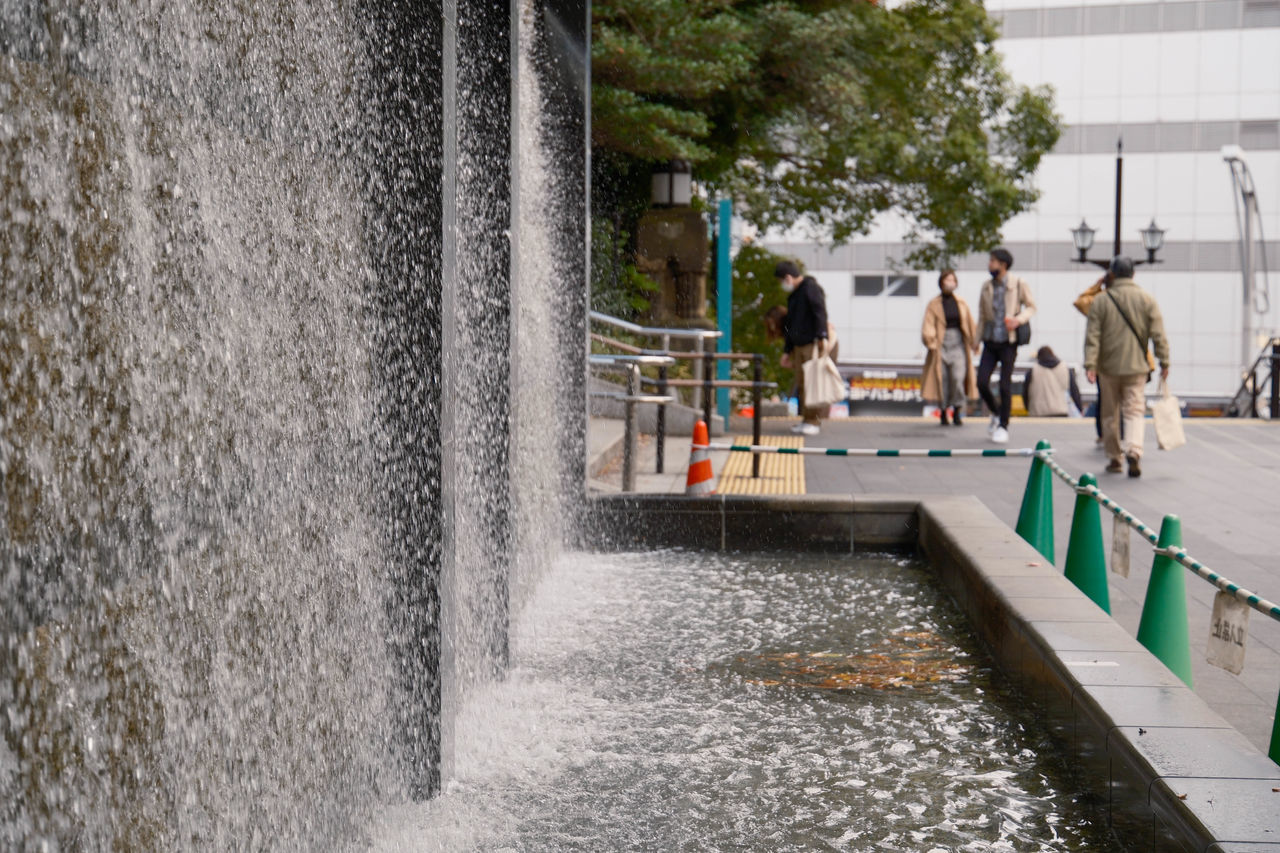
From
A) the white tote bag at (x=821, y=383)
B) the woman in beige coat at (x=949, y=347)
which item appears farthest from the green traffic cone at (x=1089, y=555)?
the woman in beige coat at (x=949, y=347)

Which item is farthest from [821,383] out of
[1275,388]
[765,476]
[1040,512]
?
[1275,388]

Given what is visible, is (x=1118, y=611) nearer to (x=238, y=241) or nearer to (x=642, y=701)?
(x=642, y=701)

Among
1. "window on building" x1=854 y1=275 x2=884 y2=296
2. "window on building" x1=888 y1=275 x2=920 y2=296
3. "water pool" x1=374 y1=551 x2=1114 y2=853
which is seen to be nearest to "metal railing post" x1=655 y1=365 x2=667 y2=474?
"water pool" x1=374 y1=551 x2=1114 y2=853

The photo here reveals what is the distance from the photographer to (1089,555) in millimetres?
6379

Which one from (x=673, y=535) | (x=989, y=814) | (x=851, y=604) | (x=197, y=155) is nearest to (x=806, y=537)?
(x=673, y=535)

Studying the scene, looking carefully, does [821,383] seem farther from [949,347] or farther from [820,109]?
[820,109]

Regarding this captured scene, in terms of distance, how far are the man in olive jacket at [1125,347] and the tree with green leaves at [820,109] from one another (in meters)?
5.65

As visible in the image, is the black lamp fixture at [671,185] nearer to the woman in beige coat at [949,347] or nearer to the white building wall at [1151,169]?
the woman in beige coat at [949,347]

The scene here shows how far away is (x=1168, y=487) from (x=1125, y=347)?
1.23m

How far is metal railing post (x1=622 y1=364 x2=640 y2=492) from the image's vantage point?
9875mm

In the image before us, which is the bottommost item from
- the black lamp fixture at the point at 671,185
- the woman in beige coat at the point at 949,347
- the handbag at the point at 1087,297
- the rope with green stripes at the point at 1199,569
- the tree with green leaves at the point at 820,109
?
the rope with green stripes at the point at 1199,569

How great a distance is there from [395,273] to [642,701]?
2.10m

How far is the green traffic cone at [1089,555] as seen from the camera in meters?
6.34

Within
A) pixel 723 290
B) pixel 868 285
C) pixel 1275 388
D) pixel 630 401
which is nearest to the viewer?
pixel 630 401
